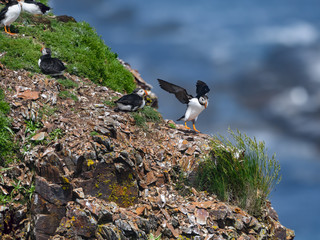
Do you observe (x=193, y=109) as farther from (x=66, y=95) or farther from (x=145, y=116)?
(x=66, y=95)

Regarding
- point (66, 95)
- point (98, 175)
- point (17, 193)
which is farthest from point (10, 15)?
point (98, 175)

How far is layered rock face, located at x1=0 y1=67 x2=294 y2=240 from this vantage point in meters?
10.6

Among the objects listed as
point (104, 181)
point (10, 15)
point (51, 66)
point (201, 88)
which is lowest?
point (104, 181)

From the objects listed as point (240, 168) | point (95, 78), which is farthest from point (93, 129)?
point (95, 78)

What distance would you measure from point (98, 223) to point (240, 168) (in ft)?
15.9

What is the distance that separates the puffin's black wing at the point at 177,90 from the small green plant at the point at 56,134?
4.60 meters

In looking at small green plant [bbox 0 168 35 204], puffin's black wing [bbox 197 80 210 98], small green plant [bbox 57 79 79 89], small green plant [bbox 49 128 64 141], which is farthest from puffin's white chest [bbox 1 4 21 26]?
small green plant [bbox 0 168 35 204]

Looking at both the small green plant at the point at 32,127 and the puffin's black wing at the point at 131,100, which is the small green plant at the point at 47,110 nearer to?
the small green plant at the point at 32,127

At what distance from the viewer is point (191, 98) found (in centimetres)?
1534

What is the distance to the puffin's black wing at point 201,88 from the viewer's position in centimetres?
1507

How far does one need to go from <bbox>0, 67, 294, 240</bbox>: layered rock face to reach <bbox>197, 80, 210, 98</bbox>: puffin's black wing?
6.02ft

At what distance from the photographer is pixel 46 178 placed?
11.1 meters

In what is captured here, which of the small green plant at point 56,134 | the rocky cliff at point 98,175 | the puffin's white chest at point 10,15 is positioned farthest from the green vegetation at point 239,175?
the puffin's white chest at point 10,15

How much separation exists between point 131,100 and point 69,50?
256 inches
